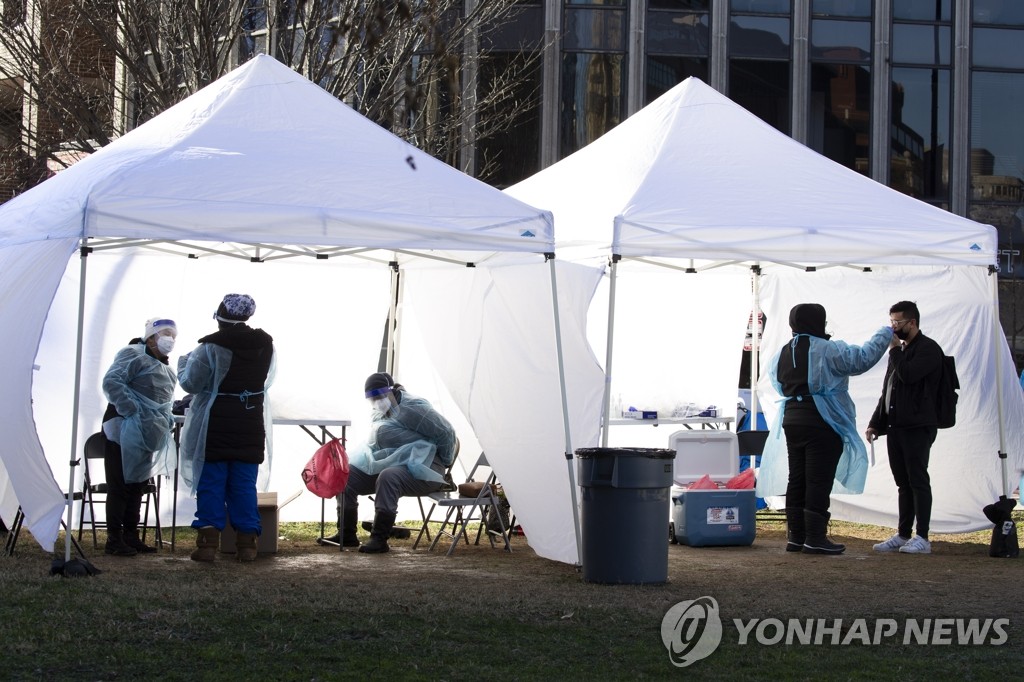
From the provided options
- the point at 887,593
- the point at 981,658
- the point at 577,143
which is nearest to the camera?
the point at 981,658

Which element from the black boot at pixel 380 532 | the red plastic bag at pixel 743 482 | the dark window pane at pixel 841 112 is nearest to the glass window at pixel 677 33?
the dark window pane at pixel 841 112

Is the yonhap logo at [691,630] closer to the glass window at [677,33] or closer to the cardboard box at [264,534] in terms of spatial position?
the cardboard box at [264,534]

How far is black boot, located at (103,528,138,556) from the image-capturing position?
8.45m

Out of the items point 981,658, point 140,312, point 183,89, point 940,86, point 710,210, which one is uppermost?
point 940,86

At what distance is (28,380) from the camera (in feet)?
23.6

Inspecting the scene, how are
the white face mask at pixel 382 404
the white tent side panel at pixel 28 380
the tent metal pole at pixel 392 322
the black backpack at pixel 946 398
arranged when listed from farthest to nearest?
the tent metal pole at pixel 392 322
the white face mask at pixel 382 404
the black backpack at pixel 946 398
the white tent side panel at pixel 28 380

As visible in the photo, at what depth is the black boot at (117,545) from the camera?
8.45 meters

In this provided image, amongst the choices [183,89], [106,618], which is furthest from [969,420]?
[183,89]

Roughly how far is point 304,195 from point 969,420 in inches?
211

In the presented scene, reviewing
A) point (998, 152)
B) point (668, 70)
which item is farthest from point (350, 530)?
point (998, 152)

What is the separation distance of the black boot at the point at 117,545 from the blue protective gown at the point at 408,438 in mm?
1693

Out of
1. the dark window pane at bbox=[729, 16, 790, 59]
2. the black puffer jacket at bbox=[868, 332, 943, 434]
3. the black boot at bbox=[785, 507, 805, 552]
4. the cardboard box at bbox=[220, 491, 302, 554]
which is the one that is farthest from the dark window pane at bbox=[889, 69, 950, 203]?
the cardboard box at bbox=[220, 491, 302, 554]

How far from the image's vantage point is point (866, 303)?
10.8 m

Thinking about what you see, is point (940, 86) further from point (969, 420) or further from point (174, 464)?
point (174, 464)
